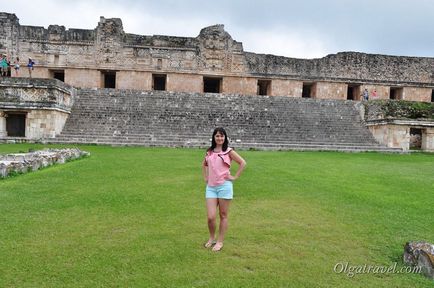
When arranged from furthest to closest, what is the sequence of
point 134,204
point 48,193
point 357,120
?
point 357,120 < point 48,193 < point 134,204

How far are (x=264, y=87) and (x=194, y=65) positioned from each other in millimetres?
5525

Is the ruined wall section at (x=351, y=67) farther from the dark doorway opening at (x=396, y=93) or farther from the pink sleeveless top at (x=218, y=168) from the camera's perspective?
the pink sleeveless top at (x=218, y=168)

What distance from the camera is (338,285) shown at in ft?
10.4

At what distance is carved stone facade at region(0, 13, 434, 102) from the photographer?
939 inches

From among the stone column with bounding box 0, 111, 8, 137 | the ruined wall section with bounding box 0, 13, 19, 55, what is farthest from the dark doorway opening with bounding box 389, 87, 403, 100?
the ruined wall section with bounding box 0, 13, 19, 55

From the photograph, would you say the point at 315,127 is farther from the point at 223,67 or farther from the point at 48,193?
the point at 48,193

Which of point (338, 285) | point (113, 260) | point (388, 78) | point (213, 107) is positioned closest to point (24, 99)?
point (213, 107)

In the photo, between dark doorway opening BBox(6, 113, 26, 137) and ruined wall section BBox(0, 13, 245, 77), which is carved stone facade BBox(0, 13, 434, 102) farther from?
dark doorway opening BBox(6, 113, 26, 137)

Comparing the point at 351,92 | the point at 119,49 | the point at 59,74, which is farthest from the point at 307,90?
the point at 59,74

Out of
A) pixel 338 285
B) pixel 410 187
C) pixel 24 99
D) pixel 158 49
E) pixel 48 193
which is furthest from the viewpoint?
pixel 158 49

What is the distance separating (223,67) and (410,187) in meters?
19.2

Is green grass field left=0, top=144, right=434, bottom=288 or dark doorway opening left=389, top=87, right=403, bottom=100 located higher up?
dark doorway opening left=389, top=87, right=403, bottom=100

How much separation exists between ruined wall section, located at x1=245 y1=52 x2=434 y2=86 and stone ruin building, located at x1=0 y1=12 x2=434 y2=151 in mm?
70

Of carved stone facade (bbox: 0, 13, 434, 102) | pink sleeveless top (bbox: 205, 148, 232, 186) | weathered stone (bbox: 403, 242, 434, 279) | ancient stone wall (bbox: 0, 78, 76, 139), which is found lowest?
weathered stone (bbox: 403, 242, 434, 279)
